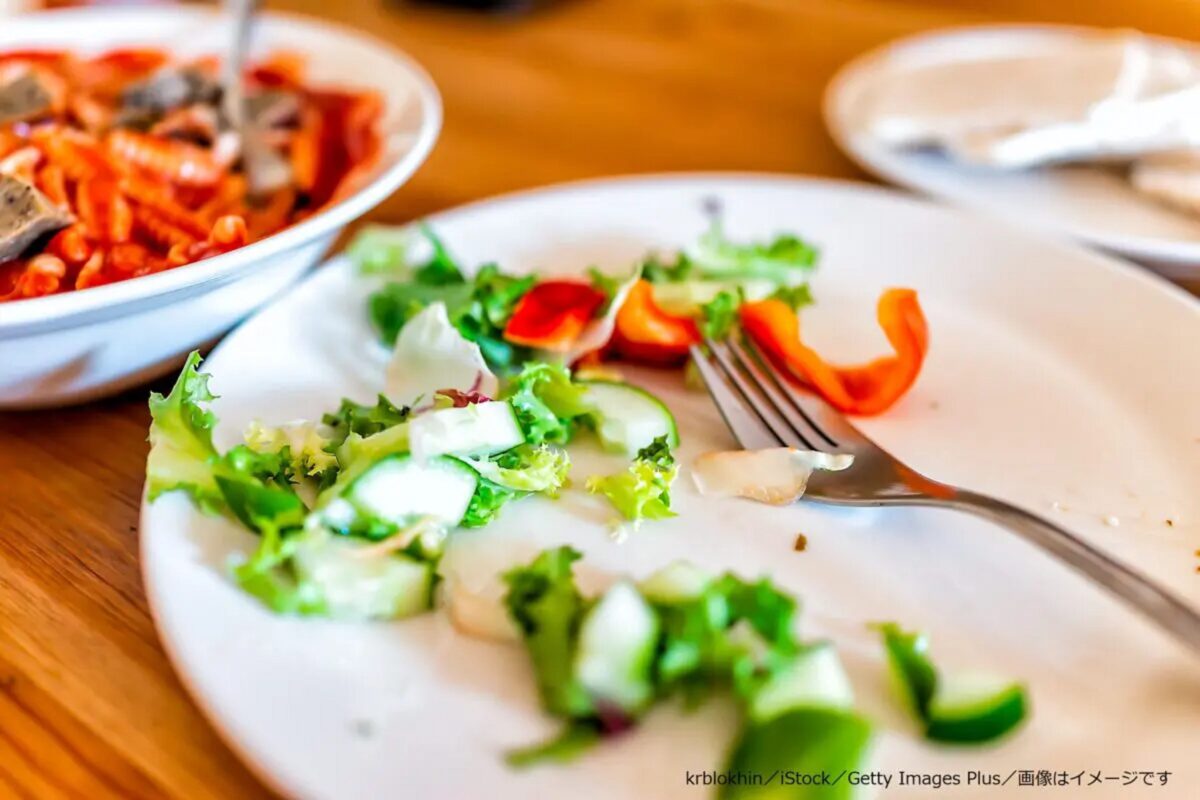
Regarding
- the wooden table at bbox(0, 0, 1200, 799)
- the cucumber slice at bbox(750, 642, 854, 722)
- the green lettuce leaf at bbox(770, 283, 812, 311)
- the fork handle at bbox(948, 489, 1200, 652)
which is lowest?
the wooden table at bbox(0, 0, 1200, 799)

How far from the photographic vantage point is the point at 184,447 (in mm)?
743

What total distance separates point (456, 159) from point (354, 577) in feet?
3.04

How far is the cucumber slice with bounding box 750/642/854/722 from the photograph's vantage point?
1.96 ft

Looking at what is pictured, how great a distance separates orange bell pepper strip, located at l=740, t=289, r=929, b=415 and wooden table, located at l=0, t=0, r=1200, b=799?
1.79 ft

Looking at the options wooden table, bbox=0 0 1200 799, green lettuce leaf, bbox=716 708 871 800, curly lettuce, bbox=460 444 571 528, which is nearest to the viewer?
green lettuce leaf, bbox=716 708 871 800

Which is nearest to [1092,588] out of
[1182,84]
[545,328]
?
[545,328]

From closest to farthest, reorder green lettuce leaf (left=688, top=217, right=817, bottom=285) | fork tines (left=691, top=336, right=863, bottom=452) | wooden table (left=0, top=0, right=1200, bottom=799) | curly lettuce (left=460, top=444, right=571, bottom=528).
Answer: wooden table (left=0, top=0, right=1200, bottom=799), curly lettuce (left=460, top=444, right=571, bottom=528), fork tines (left=691, top=336, right=863, bottom=452), green lettuce leaf (left=688, top=217, right=817, bottom=285)

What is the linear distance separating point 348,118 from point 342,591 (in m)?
0.74

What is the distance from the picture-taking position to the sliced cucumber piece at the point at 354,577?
68 cm

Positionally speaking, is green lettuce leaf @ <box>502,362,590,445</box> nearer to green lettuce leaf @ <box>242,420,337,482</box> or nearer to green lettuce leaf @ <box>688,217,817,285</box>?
green lettuce leaf @ <box>242,420,337,482</box>

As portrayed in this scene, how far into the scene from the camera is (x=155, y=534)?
710 mm

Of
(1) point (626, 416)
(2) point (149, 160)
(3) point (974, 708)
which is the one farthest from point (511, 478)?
(2) point (149, 160)

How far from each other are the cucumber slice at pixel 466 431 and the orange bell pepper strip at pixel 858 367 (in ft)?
1.03

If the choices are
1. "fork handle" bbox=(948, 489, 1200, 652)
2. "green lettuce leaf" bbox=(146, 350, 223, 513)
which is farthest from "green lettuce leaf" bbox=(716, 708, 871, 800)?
"green lettuce leaf" bbox=(146, 350, 223, 513)
